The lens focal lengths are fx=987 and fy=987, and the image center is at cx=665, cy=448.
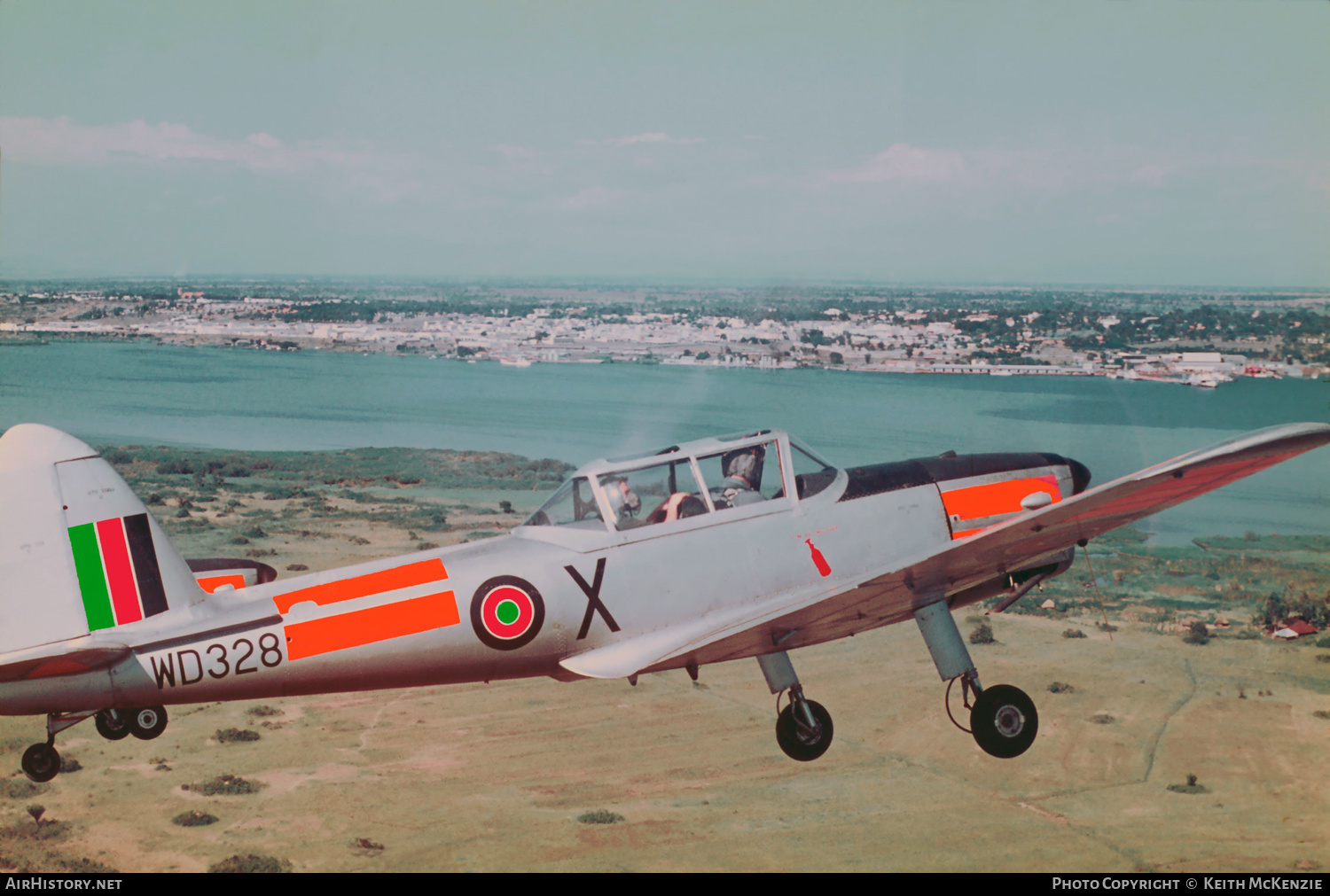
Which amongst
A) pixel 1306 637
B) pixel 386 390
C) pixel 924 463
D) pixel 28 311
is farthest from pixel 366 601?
pixel 28 311

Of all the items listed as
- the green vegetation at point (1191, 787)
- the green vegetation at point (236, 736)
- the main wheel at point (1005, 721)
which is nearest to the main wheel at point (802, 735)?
the main wheel at point (1005, 721)

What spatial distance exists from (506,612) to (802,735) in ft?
8.46

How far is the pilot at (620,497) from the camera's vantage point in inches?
281

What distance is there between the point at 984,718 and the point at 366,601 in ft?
15.0

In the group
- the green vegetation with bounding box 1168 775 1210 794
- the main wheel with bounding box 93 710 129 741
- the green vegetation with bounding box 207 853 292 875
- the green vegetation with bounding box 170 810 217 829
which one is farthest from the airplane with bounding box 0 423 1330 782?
the green vegetation with bounding box 1168 775 1210 794

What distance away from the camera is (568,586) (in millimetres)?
7066

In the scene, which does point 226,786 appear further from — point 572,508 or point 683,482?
point 683,482

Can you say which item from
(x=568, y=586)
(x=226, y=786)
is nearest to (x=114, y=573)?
(x=568, y=586)

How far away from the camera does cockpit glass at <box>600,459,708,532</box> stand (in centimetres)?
714

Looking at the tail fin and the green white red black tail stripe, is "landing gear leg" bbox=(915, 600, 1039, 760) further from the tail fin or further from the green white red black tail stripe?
the green white red black tail stripe

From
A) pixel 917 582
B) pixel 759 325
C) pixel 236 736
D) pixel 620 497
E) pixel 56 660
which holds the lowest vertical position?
pixel 236 736

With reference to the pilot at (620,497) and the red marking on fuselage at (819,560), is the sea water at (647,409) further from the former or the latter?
the pilot at (620,497)

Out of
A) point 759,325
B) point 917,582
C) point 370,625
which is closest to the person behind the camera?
point 370,625

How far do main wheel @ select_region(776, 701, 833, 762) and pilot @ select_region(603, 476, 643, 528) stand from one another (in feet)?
6.83
